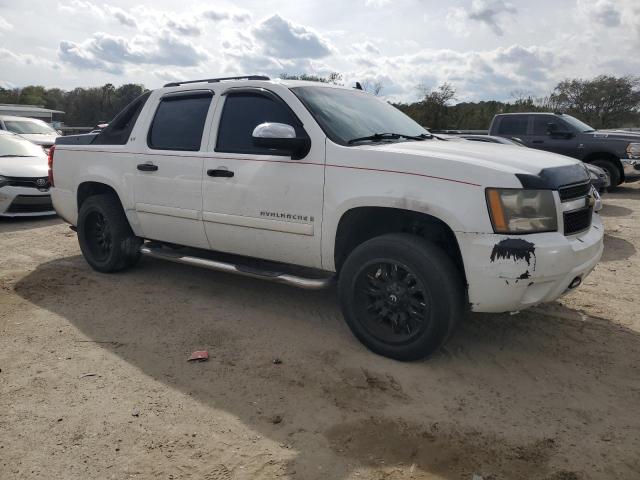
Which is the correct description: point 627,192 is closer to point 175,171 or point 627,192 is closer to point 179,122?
point 179,122

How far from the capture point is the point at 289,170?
13.0ft

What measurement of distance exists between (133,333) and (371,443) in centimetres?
222

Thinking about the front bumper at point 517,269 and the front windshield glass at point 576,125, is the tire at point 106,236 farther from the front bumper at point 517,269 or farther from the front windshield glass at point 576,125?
the front windshield glass at point 576,125

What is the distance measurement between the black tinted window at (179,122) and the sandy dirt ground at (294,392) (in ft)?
4.58

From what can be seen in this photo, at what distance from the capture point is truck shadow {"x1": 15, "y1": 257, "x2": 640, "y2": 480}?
2.67 m

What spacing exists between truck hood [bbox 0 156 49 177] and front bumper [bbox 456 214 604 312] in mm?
7558

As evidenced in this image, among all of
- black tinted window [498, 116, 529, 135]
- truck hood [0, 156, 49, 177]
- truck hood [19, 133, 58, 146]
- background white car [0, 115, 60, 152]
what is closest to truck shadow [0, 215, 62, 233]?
truck hood [0, 156, 49, 177]

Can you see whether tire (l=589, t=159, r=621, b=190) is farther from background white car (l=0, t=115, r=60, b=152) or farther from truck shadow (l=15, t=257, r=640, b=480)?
background white car (l=0, t=115, r=60, b=152)

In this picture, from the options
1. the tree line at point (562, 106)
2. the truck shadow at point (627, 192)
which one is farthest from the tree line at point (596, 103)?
the truck shadow at point (627, 192)

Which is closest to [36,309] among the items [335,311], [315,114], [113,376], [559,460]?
[113,376]

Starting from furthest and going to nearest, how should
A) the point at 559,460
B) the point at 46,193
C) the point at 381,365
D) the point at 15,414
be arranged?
the point at 46,193 → the point at 381,365 → the point at 15,414 → the point at 559,460

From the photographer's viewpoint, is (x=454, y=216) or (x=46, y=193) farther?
(x=46, y=193)

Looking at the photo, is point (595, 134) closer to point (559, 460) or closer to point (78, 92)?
point (559, 460)

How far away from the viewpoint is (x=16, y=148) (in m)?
9.98
